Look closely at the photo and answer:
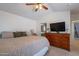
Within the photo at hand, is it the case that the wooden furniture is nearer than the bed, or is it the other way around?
the bed

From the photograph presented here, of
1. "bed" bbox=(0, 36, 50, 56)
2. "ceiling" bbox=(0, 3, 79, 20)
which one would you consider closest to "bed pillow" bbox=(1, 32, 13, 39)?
"bed" bbox=(0, 36, 50, 56)

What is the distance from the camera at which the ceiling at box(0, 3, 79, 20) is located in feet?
5.28

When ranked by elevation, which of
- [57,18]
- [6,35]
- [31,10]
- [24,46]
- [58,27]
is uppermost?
[31,10]

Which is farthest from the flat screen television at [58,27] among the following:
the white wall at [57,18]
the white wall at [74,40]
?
the white wall at [74,40]

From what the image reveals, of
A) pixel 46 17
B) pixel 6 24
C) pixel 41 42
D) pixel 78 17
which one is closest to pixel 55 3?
pixel 46 17

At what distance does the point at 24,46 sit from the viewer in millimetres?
1584

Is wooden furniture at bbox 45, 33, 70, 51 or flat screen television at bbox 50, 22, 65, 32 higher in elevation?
flat screen television at bbox 50, 22, 65, 32

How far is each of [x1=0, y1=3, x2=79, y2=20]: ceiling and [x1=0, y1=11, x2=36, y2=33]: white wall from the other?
0.06 meters

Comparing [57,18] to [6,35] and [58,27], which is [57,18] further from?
[6,35]

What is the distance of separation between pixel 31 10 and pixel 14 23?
0.33m

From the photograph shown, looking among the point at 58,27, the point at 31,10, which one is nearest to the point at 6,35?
the point at 31,10

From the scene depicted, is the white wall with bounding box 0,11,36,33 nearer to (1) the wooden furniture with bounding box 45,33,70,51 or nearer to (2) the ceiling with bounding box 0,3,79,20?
(2) the ceiling with bounding box 0,3,79,20

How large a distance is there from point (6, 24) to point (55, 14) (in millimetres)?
768

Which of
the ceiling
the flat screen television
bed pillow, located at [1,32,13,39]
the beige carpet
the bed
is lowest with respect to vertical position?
the beige carpet
